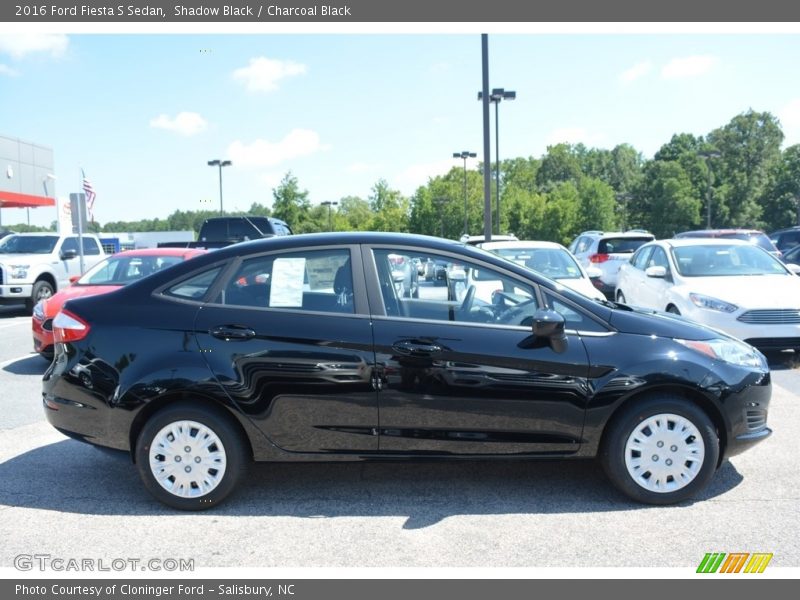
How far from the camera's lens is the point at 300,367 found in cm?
433

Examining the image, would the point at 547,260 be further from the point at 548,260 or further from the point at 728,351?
the point at 728,351

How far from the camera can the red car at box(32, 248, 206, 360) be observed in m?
8.80

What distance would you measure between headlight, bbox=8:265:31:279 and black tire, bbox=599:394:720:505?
15.1 meters

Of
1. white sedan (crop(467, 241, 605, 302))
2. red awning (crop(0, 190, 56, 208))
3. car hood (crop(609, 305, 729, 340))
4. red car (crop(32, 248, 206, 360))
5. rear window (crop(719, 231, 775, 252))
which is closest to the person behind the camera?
car hood (crop(609, 305, 729, 340))

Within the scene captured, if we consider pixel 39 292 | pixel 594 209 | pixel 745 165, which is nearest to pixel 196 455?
pixel 39 292

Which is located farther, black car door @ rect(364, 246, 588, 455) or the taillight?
the taillight

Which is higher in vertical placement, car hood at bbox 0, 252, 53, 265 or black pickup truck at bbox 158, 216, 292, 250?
black pickup truck at bbox 158, 216, 292, 250

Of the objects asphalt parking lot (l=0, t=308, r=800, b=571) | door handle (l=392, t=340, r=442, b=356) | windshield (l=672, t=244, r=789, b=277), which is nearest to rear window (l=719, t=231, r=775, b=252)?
windshield (l=672, t=244, r=789, b=277)

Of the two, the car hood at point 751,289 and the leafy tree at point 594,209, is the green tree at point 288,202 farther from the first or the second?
the car hood at point 751,289

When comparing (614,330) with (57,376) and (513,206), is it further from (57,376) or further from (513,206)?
(513,206)

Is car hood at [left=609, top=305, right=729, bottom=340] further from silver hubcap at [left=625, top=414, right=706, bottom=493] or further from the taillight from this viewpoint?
the taillight

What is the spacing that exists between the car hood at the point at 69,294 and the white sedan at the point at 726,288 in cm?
716

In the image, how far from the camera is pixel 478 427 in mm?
4355
